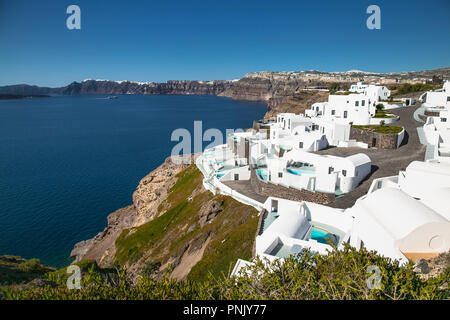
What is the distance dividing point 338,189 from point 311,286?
16158 millimetres

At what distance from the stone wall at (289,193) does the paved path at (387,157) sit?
769mm

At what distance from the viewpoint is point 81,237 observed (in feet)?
126

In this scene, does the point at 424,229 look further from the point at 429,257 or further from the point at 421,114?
the point at 421,114

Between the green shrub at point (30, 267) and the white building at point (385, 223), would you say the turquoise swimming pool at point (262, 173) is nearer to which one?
the white building at point (385, 223)

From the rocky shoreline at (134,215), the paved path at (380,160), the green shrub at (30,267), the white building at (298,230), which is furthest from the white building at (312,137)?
the green shrub at (30,267)

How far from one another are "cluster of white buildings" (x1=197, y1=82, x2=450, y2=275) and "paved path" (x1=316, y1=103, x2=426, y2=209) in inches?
41.0

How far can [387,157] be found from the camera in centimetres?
2978

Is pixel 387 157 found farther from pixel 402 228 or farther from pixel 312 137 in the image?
pixel 402 228

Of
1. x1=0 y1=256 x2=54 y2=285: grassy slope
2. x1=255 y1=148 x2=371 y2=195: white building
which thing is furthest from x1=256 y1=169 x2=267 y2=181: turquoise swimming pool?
x1=0 y1=256 x2=54 y2=285: grassy slope

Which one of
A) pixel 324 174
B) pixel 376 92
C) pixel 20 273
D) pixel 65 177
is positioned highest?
pixel 376 92

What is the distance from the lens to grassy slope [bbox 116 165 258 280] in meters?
19.3

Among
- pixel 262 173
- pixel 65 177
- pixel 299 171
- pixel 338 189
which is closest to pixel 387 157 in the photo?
pixel 338 189

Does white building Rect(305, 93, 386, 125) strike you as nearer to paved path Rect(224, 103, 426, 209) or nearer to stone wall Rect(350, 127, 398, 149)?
stone wall Rect(350, 127, 398, 149)
